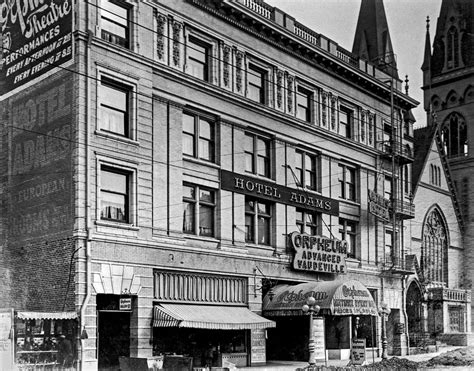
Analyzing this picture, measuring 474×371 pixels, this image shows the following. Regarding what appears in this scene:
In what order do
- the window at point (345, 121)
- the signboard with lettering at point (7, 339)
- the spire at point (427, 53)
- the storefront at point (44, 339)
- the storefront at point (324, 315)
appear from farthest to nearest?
1. the spire at point (427, 53)
2. the window at point (345, 121)
3. the storefront at point (324, 315)
4. the storefront at point (44, 339)
5. the signboard with lettering at point (7, 339)

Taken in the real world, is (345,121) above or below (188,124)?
above

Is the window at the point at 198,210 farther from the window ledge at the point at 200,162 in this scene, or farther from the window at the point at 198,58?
the window at the point at 198,58

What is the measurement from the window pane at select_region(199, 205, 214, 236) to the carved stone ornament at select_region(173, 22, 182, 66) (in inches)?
253

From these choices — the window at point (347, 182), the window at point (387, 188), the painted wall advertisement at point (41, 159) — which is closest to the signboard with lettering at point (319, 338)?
the window at point (347, 182)

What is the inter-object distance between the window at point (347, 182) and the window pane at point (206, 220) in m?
11.3

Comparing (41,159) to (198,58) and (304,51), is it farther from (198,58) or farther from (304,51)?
(304,51)

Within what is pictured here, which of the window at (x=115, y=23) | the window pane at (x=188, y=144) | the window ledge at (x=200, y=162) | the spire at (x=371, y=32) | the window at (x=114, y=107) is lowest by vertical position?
the window ledge at (x=200, y=162)

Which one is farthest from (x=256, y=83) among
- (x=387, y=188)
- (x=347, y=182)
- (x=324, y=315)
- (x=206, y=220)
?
(x=387, y=188)

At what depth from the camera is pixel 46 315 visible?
2408 centimetres

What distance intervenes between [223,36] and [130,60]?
6473mm

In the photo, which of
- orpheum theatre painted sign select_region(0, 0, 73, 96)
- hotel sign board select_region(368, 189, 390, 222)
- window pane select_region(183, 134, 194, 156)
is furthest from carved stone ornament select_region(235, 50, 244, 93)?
hotel sign board select_region(368, 189, 390, 222)

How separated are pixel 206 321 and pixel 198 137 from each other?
8137 millimetres

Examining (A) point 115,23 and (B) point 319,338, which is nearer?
(A) point 115,23

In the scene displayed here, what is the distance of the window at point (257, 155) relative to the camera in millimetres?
34969
